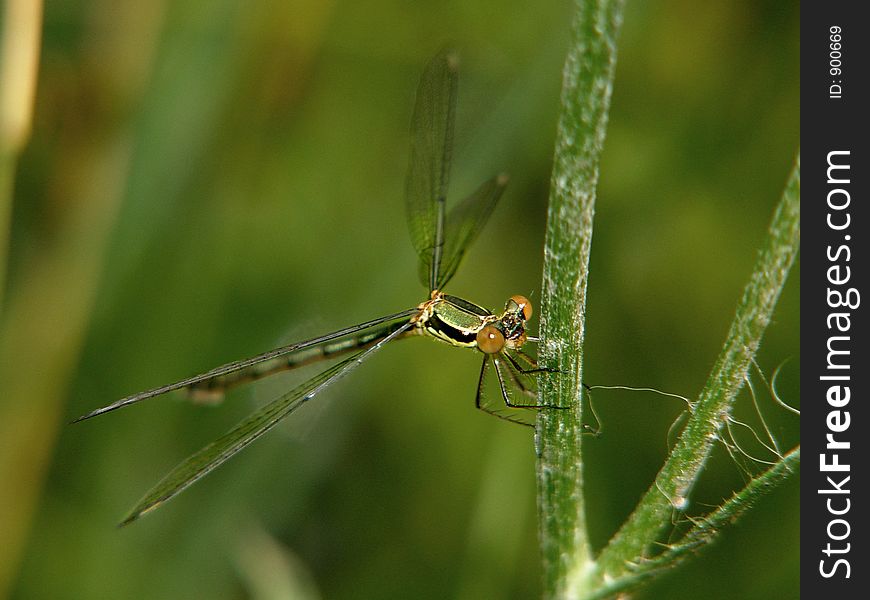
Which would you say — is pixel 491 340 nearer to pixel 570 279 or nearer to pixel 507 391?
pixel 507 391

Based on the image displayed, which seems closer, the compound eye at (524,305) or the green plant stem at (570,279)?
the green plant stem at (570,279)

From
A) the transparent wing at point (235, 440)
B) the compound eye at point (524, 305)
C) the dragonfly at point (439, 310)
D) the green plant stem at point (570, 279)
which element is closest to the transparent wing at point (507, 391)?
the dragonfly at point (439, 310)

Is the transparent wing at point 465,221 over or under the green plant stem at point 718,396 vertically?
over

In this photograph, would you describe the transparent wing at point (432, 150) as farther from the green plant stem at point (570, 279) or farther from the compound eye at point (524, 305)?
the green plant stem at point (570, 279)

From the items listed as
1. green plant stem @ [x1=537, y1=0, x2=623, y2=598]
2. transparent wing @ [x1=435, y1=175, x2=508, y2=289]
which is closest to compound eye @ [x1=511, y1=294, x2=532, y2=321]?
transparent wing @ [x1=435, y1=175, x2=508, y2=289]

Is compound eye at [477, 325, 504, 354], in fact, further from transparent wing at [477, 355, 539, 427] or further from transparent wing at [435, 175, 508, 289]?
transparent wing at [435, 175, 508, 289]

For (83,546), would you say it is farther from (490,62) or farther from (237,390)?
(490,62)

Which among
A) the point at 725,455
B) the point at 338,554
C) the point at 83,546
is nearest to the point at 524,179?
the point at 725,455
